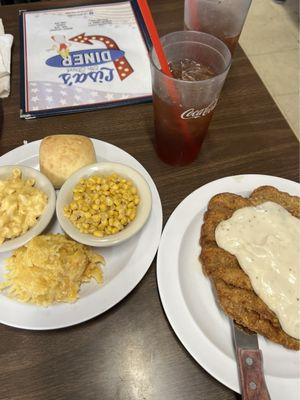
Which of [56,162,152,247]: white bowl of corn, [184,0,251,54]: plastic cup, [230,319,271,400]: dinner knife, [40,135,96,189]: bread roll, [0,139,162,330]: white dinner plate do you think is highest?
[184,0,251,54]: plastic cup

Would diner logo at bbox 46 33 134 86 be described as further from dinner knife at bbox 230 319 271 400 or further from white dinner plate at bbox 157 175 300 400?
dinner knife at bbox 230 319 271 400

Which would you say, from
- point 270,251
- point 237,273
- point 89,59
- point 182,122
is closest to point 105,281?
point 237,273

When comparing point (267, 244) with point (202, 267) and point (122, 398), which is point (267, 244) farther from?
point (122, 398)

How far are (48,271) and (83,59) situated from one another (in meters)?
1.14

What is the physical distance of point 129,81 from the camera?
1612mm

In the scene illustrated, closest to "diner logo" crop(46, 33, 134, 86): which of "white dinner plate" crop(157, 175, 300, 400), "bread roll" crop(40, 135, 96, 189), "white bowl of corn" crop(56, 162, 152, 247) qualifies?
"bread roll" crop(40, 135, 96, 189)

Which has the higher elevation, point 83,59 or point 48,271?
point 83,59

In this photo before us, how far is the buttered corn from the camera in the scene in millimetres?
1087

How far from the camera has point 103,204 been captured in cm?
112

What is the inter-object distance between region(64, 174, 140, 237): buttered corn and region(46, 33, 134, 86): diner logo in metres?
0.68

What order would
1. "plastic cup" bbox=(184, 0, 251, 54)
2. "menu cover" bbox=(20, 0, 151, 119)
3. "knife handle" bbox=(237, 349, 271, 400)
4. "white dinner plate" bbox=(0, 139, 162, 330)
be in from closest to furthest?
"knife handle" bbox=(237, 349, 271, 400) < "white dinner plate" bbox=(0, 139, 162, 330) < "plastic cup" bbox=(184, 0, 251, 54) < "menu cover" bbox=(20, 0, 151, 119)

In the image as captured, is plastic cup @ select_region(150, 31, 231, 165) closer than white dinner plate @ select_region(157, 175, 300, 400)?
No

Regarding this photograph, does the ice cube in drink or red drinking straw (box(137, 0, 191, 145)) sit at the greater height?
red drinking straw (box(137, 0, 191, 145))

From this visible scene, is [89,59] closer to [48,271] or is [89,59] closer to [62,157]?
[62,157]
